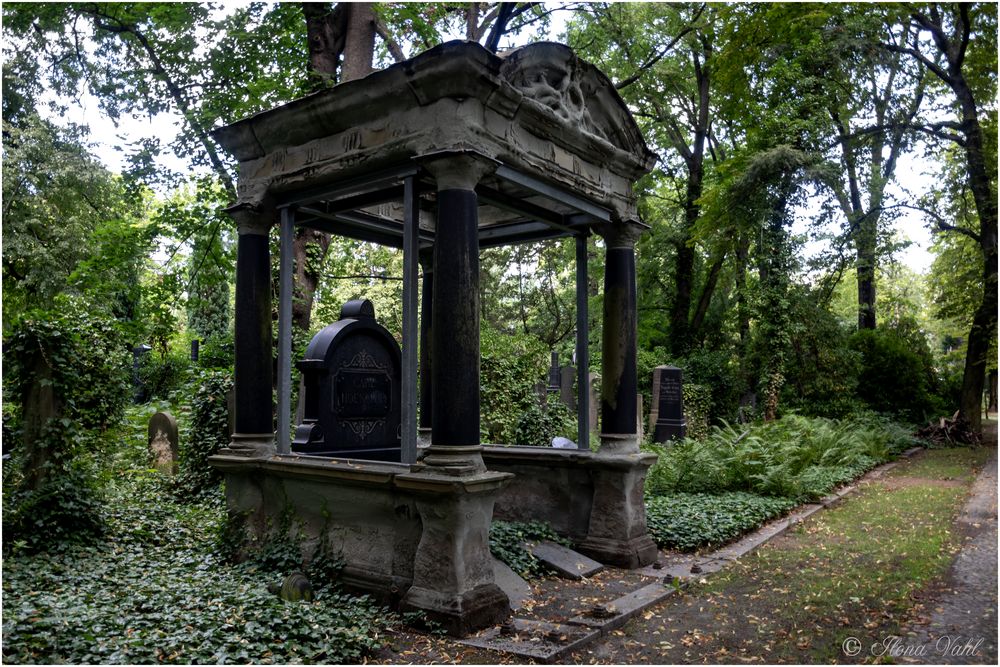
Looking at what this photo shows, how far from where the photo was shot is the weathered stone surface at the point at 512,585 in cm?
595

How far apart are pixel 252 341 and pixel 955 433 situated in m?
17.7

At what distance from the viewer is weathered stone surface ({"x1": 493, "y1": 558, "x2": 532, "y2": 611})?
5945mm

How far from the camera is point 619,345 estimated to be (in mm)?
7680

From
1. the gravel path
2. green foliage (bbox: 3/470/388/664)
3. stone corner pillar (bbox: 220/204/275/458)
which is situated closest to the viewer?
green foliage (bbox: 3/470/388/664)

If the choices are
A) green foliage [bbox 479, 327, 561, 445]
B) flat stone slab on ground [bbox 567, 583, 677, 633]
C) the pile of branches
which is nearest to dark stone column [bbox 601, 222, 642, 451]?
flat stone slab on ground [bbox 567, 583, 677, 633]

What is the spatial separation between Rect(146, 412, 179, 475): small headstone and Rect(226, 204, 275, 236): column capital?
5469 mm

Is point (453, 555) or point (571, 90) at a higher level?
point (571, 90)

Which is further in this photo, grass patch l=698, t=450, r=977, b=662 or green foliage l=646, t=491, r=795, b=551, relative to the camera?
green foliage l=646, t=491, r=795, b=551

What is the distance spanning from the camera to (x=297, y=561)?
6.21 m

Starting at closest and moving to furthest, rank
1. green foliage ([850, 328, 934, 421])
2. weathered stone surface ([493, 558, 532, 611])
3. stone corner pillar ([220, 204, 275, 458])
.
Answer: weathered stone surface ([493, 558, 532, 611]), stone corner pillar ([220, 204, 275, 458]), green foliage ([850, 328, 934, 421])

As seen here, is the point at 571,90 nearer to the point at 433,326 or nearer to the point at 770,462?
the point at 433,326

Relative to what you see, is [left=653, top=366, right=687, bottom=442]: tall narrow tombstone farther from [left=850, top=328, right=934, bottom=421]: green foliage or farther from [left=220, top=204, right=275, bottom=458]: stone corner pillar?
[left=220, top=204, right=275, bottom=458]: stone corner pillar

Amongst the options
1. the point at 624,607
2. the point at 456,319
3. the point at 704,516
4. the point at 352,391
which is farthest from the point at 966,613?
the point at 352,391

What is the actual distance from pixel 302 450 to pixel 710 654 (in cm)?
401
